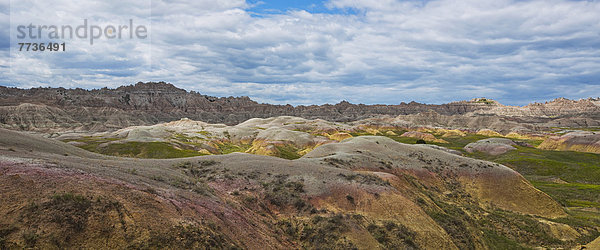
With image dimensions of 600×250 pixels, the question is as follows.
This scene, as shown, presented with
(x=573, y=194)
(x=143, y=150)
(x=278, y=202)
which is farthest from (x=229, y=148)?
(x=573, y=194)

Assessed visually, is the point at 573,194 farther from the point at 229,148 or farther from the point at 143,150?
the point at 229,148

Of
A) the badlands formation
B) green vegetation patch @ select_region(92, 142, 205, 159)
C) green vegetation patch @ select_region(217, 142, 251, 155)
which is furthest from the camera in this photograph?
green vegetation patch @ select_region(217, 142, 251, 155)

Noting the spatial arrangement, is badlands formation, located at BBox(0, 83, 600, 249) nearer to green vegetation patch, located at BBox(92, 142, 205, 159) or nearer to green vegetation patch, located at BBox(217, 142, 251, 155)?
green vegetation patch, located at BBox(92, 142, 205, 159)

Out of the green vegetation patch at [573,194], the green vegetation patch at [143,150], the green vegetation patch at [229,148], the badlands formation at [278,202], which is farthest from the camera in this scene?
the green vegetation patch at [229,148]

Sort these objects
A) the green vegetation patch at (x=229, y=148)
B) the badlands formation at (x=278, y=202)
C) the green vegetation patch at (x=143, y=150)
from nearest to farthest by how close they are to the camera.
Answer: the badlands formation at (x=278, y=202), the green vegetation patch at (x=143, y=150), the green vegetation patch at (x=229, y=148)

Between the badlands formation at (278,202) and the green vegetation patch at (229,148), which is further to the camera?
the green vegetation patch at (229,148)

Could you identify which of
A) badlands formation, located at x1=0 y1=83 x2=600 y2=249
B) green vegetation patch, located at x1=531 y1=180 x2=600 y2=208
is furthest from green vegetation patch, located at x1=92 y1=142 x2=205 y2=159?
green vegetation patch, located at x1=531 y1=180 x2=600 y2=208

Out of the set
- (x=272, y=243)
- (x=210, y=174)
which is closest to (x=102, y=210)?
(x=272, y=243)

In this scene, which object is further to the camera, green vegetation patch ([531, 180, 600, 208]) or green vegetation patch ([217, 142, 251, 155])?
green vegetation patch ([217, 142, 251, 155])

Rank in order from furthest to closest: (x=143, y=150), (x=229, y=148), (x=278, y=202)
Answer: (x=229, y=148) < (x=143, y=150) < (x=278, y=202)

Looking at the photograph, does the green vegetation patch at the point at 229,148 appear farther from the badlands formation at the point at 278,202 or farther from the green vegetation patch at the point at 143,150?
the badlands formation at the point at 278,202

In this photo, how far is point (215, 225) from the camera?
1741 centimetres

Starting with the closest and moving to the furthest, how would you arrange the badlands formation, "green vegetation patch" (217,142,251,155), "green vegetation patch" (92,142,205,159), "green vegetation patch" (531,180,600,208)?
the badlands formation, "green vegetation patch" (531,180,600,208), "green vegetation patch" (92,142,205,159), "green vegetation patch" (217,142,251,155)

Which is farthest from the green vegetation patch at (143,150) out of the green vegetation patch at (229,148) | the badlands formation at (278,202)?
the badlands formation at (278,202)
